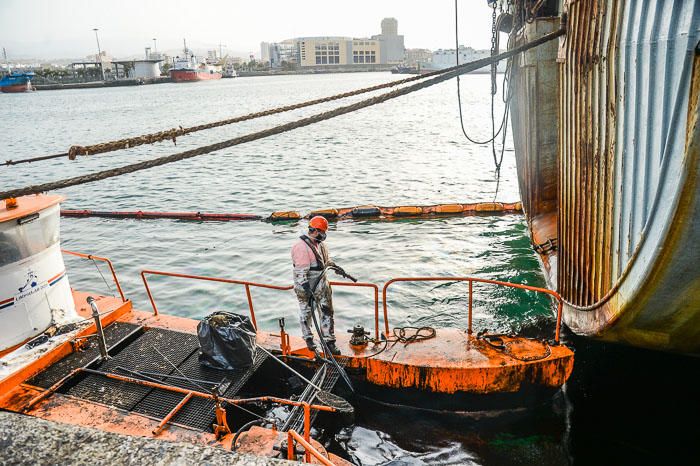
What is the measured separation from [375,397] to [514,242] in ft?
29.1

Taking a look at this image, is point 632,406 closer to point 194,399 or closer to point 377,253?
point 194,399

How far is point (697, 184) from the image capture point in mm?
3928

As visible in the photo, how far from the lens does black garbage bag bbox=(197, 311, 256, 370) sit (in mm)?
6523

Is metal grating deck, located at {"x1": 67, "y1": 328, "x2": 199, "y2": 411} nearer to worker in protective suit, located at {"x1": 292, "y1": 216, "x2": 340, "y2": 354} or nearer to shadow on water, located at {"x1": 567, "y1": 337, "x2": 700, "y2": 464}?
worker in protective suit, located at {"x1": 292, "y1": 216, "x2": 340, "y2": 354}

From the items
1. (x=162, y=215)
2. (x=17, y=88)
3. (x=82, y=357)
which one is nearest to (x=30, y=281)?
(x=82, y=357)

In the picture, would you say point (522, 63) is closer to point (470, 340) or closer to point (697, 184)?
point (470, 340)

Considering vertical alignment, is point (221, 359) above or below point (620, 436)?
above

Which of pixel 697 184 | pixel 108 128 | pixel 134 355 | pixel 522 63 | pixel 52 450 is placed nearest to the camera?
pixel 52 450

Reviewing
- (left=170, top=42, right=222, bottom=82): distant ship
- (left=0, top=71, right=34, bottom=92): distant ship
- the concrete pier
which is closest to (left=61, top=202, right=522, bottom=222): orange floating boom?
the concrete pier

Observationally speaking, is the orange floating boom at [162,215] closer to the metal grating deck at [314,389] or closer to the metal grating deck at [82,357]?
the metal grating deck at [82,357]

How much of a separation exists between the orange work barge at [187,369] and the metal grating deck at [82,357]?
24 millimetres

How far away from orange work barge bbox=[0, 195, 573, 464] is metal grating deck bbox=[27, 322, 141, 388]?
2cm

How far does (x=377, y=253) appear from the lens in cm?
1434

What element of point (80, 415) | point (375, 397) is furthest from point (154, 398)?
point (375, 397)
